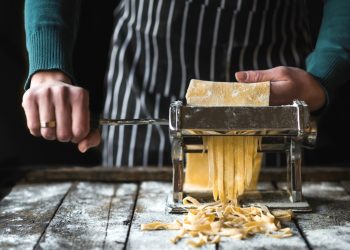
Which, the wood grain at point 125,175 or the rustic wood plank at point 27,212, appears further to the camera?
the wood grain at point 125,175

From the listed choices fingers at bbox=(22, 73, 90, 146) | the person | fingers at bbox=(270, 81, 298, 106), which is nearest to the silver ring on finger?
fingers at bbox=(22, 73, 90, 146)

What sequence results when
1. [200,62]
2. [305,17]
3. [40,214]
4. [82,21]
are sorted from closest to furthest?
[40,214] → [200,62] → [305,17] → [82,21]

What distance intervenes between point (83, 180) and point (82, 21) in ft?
3.70

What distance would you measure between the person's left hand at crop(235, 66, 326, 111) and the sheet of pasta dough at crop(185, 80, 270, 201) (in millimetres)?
127

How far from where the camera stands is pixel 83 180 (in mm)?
2010

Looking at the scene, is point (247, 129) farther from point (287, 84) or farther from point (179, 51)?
point (179, 51)

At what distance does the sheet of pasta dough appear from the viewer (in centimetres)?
155

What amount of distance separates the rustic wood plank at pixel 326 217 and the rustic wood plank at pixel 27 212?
0.69m

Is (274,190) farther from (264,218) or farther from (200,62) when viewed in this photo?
(200,62)

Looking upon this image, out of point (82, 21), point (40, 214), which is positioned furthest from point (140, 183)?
point (82, 21)

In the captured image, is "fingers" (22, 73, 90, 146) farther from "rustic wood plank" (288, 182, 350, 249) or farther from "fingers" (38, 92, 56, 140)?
"rustic wood plank" (288, 182, 350, 249)

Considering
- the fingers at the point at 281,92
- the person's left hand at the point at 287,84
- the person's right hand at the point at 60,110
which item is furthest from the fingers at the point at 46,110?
the fingers at the point at 281,92

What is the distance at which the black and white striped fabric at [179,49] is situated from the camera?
2.11 metres

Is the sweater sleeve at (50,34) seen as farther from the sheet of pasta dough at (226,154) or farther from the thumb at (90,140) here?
the sheet of pasta dough at (226,154)
